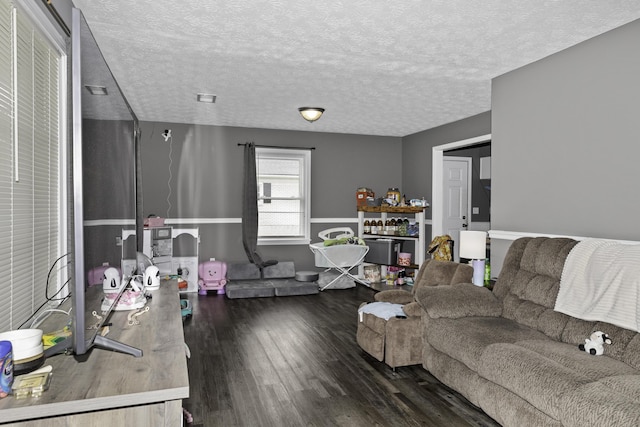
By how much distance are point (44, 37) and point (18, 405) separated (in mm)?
2005

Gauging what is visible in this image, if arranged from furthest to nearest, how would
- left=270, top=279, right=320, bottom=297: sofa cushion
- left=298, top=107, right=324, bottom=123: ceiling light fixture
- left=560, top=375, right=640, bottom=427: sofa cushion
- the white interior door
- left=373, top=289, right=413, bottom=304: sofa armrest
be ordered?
1. the white interior door
2. left=270, top=279, right=320, bottom=297: sofa cushion
3. left=298, top=107, right=324, bottom=123: ceiling light fixture
4. left=373, top=289, right=413, bottom=304: sofa armrest
5. left=560, top=375, right=640, bottom=427: sofa cushion

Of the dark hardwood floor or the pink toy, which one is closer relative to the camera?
the dark hardwood floor

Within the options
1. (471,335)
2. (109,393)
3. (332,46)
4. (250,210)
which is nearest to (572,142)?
(471,335)

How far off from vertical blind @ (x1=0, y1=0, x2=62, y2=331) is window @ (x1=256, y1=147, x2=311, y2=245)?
4586mm

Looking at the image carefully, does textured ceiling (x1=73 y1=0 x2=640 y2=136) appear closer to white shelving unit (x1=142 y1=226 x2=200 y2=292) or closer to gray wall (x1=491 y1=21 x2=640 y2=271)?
gray wall (x1=491 y1=21 x2=640 y2=271)

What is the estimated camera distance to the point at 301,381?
3.19 meters

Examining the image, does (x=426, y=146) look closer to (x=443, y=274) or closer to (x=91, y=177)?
(x=443, y=274)

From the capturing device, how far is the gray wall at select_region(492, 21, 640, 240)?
3055 mm

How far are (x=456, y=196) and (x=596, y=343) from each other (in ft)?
16.6

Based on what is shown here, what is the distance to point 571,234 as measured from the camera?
3514mm

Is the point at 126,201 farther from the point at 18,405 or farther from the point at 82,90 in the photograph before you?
the point at 18,405

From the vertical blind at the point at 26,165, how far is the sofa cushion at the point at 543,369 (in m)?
2.43

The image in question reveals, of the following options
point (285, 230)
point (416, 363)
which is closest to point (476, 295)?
point (416, 363)

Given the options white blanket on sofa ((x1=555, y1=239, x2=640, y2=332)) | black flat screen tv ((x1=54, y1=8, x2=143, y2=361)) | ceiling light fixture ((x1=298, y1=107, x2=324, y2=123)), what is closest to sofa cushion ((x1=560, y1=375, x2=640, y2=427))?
white blanket on sofa ((x1=555, y1=239, x2=640, y2=332))
